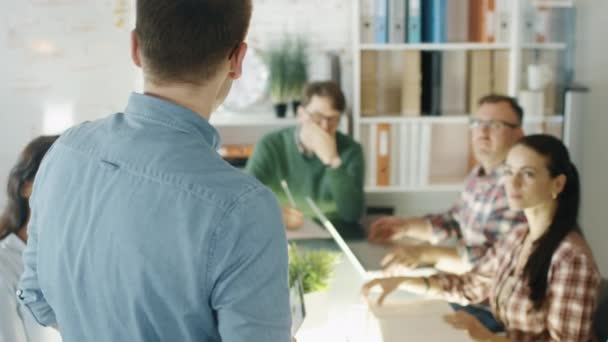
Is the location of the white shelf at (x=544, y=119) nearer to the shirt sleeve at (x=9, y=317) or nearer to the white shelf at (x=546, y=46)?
the white shelf at (x=546, y=46)

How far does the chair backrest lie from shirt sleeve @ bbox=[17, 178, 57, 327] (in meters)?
1.33

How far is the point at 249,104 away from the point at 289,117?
0.88ft

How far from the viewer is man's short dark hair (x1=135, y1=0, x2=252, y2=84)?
0.91 metres

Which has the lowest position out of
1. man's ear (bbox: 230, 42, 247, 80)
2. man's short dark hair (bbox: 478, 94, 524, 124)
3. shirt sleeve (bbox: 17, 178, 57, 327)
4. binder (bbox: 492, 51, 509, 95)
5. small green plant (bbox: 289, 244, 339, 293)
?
small green plant (bbox: 289, 244, 339, 293)

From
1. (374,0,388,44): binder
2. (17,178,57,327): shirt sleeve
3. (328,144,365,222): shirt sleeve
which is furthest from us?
(374,0,388,44): binder

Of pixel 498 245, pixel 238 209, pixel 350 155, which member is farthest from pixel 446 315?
pixel 350 155

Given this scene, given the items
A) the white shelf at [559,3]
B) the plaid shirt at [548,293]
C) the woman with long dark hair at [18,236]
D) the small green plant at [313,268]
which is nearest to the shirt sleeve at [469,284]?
the plaid shirt at [548,293]

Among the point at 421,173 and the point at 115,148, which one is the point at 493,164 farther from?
the point at 115,148

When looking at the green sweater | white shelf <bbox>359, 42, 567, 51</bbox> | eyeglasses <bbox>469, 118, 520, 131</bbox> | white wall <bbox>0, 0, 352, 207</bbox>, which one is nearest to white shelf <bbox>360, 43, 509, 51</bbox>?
white shelf <bbox>359, 42, 567, 51</bbox>

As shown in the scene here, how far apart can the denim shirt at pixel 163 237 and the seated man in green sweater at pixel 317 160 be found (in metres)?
1.89

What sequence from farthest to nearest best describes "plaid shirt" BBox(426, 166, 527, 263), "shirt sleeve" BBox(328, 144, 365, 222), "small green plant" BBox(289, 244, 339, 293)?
1. "shirt sleeve" BBox(328, 144, 365, 222)
2. "plaid shirt" BBox(426, 166, 527, 263)
3. "small green plant" BBox(289, 244, 339, 293)

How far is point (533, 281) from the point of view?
179cm

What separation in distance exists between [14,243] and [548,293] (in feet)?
4.59

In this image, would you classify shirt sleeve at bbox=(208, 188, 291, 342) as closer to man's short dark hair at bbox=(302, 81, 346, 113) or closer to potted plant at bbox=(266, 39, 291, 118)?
man's short dark hair at bbox=(302, 81, 346, 113)
